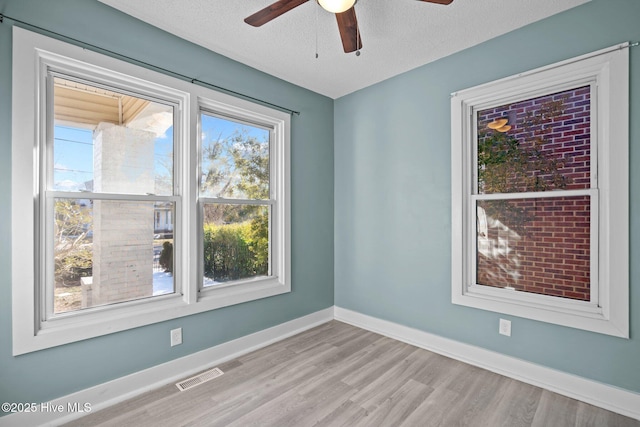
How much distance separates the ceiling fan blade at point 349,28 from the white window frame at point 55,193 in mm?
1246

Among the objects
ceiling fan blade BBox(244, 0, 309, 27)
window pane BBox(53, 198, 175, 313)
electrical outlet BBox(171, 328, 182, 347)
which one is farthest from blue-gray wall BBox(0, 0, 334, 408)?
ceiling fan blade BBox(244, 0, 309, 27)

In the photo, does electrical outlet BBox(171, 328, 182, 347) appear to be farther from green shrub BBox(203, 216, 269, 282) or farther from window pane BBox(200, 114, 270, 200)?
window pane BBox(200, 114, 270, 200)

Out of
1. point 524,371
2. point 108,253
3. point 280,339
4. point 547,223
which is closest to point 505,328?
point 524,371

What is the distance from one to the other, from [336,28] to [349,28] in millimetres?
542

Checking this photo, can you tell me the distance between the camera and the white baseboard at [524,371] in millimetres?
1960

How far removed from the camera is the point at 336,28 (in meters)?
2.34

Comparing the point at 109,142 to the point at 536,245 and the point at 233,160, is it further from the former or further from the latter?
the point at 536,245

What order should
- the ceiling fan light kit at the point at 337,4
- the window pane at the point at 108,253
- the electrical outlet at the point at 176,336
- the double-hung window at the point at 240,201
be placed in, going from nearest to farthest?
the ceiling fan light kit at the point at 337,4 < the window pane at the point at 108,253 < the electrical outlet at the point at 176,336 < the double-hung window at the point at 240,201

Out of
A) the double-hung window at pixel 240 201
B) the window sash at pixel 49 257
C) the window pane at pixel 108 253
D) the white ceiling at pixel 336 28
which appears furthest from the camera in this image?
the double-hung window at pixel 240 201

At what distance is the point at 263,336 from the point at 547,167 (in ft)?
9.21

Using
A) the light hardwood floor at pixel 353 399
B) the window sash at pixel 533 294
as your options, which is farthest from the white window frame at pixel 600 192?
the light hardwood floor at pixel 353 399

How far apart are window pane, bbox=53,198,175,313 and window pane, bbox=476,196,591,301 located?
2.64 metres

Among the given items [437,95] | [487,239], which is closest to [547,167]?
[487,239]

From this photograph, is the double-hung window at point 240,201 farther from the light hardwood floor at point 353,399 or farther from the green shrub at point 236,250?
the light hardwood floor at point 353,399
